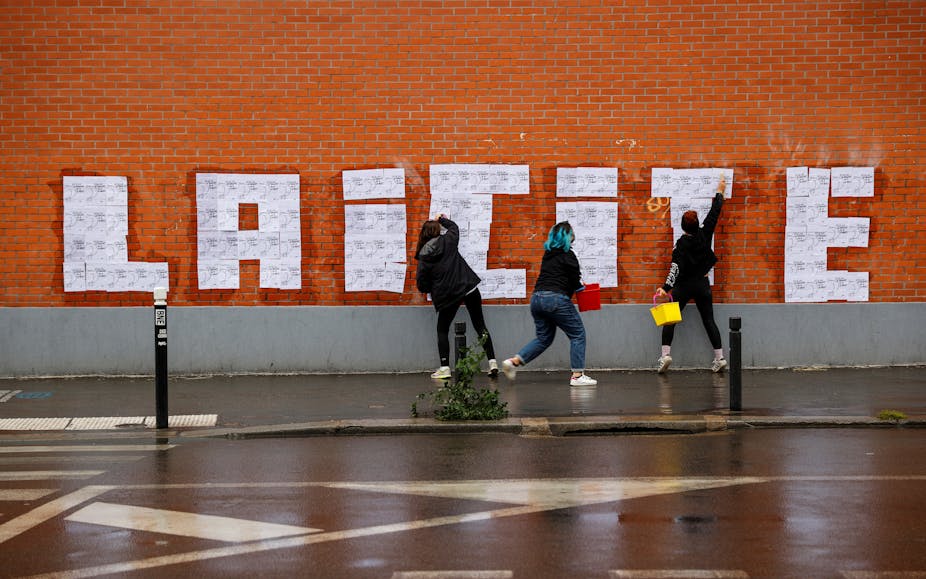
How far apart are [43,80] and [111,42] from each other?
0.97 metres

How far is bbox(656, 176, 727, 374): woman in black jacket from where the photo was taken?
48.9 feet

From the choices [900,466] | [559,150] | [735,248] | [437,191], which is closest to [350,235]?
[437,191]

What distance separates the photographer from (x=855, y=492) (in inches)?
316

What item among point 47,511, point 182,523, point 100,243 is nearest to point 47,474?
point 47,511

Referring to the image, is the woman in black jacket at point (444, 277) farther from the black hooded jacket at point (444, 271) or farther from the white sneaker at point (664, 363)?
the white sneaker at point (664, 363)

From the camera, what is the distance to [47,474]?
359 inches

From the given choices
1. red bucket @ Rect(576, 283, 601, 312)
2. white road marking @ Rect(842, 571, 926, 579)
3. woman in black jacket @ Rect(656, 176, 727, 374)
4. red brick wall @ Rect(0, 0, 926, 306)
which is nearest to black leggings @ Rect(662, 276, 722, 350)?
woman in black jacket @ Rect(656, 176, 727, 374)

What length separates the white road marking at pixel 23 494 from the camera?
815 centimetres

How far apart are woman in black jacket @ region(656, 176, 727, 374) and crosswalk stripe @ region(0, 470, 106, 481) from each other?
794cm

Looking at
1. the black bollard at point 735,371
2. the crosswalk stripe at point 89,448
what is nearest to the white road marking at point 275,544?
the crosswalk stripe at point 89,448

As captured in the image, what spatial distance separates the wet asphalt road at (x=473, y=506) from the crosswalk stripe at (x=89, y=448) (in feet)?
0.13

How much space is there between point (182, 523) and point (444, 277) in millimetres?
7540

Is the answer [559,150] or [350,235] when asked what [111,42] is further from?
[559,150]

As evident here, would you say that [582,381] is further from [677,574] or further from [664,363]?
[677,574]
